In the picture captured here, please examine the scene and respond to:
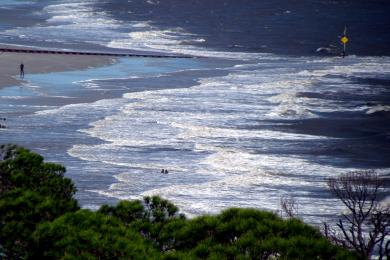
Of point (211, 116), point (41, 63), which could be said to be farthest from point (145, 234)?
point (41, 63)

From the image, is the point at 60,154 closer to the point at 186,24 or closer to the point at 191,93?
the point at 191,93

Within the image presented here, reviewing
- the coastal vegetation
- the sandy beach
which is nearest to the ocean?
the sandy beach

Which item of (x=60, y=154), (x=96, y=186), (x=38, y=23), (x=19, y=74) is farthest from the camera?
(x=38, y=23)

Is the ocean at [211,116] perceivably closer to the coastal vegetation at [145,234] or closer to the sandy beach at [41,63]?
the sandy beach at [41,63]

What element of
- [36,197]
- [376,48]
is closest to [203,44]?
[376,48]

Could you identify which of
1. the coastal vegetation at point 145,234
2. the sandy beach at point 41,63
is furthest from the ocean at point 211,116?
the coastal vegetation at point 145,234

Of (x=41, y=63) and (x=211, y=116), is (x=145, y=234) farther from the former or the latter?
(x=41, y=63)
